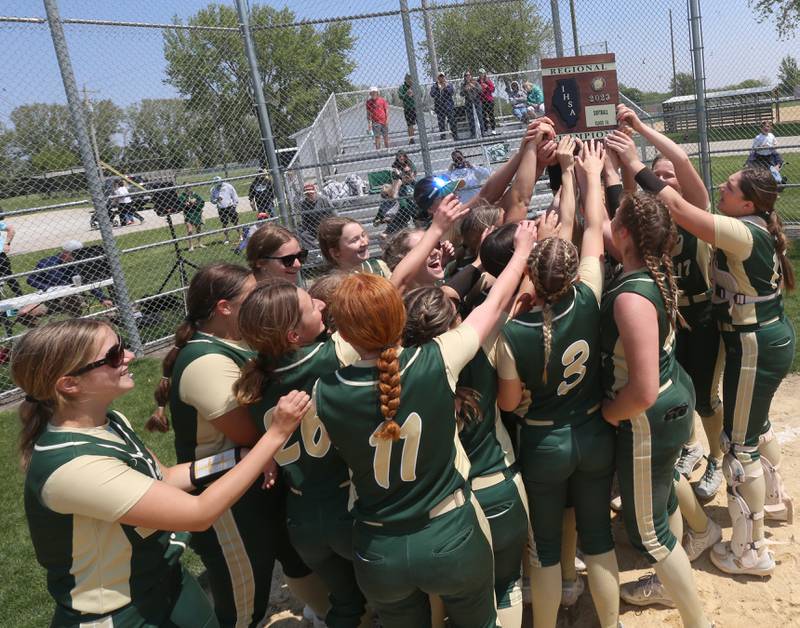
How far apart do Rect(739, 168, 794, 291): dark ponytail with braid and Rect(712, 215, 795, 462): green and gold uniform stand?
4 cm

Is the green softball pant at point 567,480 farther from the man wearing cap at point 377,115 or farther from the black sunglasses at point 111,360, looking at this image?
→ the man wearing cap at point 377,115

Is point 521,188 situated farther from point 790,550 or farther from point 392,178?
point 392,178

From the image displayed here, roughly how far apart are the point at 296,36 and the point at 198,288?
13.1 m

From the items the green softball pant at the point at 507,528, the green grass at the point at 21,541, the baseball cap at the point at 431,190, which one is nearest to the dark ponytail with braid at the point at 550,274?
the green softball pant at the point at 507,528

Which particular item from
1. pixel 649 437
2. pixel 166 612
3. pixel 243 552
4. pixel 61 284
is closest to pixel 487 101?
pixel 61 284

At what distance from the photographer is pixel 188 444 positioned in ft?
8.59

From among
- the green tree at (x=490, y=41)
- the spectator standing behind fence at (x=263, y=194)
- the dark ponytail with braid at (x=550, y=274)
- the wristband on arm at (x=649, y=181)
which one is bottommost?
the dark ponytail with braid at (x=550, y=274)

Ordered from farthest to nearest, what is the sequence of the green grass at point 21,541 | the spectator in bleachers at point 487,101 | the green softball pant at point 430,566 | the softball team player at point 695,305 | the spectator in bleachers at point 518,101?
the spectator in bleachers at point 518,101
the spectator in bleachers at point 487,101
the green grass at point 21,541
the softball team player at point 695,305
the green softball pant at point 430,566

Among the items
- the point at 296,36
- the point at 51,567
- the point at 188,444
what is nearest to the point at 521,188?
the point at 188,444

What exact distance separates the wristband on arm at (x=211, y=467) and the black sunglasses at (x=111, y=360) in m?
0.56

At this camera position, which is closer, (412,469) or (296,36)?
(412,469)

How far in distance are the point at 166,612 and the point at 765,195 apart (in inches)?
126

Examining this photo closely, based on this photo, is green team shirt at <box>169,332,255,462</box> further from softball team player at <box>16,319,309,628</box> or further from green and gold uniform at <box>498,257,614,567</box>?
green and gold uniform at <box>498,257,614,567</box>

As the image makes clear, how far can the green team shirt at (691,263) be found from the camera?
3463 millimetres
